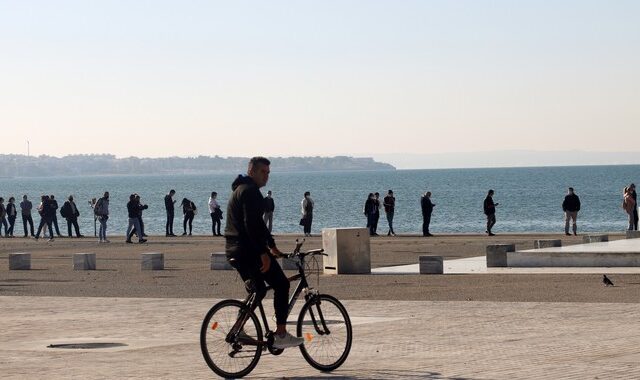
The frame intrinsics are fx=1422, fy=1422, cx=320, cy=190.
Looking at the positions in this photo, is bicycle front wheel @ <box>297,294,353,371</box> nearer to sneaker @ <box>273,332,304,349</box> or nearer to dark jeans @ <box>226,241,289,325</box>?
sneaker @ <box>273,332,304,349</box>

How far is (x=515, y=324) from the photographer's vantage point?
1530 centimetres

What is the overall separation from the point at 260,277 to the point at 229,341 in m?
0.58

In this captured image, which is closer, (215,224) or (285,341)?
(285,341)

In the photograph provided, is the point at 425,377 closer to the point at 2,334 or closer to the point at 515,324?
the point at 515,324

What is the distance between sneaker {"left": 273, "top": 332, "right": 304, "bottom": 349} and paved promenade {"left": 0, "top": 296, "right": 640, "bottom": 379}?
0.25 metres

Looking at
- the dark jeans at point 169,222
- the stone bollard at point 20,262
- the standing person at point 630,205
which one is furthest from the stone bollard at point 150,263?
the dark jeans at point 169,222

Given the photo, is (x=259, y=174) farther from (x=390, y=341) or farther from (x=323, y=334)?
(x=390, y=341)

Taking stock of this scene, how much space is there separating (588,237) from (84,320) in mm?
18916

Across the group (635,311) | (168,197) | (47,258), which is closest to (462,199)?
(168,197)

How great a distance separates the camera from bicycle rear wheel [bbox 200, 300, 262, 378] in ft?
38.2

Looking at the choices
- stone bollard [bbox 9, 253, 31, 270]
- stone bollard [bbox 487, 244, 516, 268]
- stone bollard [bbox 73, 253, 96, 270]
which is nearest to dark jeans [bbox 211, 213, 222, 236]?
stone bollard [bbox 9, 253, 31, 270]

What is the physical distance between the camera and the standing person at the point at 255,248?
11516 mm

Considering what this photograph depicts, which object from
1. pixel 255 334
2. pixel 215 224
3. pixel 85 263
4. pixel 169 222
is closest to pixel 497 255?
pixel 85 263

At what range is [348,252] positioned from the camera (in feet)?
83.6
